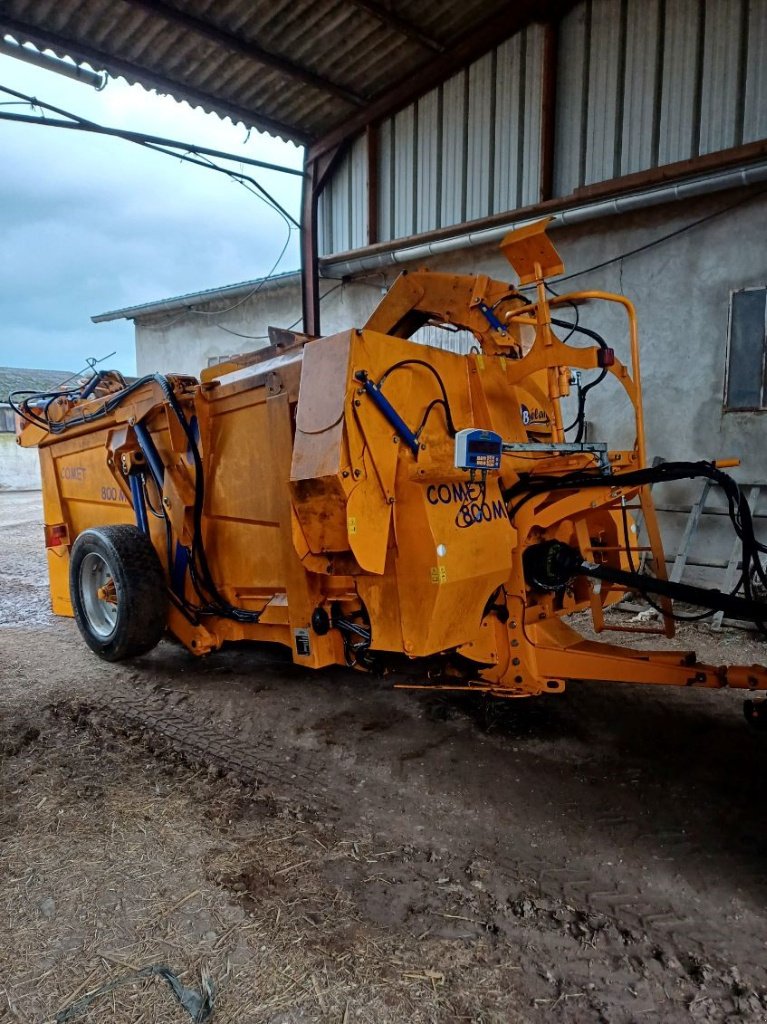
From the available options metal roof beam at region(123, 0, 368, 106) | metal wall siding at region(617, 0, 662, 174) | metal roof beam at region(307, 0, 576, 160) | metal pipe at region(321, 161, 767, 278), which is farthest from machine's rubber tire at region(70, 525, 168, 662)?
metal roof beam at region(307, 0, 576, 160)

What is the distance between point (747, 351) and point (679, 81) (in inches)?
103

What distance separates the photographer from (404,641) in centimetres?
285

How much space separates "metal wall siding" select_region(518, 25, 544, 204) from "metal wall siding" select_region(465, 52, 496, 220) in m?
0.38

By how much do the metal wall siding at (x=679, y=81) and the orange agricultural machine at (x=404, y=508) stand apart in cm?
335

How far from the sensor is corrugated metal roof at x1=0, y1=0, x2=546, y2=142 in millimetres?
6410

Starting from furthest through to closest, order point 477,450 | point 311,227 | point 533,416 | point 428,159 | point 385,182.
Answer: point 311,227 → point 385,182 → point 428,159 → point 533,416 → point 477,450

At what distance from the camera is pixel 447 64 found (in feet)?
25.3

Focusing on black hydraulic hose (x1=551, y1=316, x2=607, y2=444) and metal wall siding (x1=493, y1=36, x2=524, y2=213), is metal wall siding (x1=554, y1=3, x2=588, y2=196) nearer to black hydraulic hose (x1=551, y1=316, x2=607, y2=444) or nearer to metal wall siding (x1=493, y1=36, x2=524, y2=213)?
metal wall siding (x1=493, y1=36, x2=524, y2=213)

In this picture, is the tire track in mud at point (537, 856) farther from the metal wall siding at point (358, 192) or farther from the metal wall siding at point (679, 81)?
the metal wall siding at point (358, 192)

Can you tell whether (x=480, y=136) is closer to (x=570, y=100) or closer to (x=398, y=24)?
(x=570, y=100)

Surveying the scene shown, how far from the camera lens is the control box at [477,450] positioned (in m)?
2.59

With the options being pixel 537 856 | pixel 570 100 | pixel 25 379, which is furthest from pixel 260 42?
pixel 25 379

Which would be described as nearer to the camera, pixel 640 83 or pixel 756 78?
pixel 756 78

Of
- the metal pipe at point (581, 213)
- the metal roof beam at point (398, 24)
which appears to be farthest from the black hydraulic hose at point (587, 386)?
the metal roof beam at point (398, 24)
